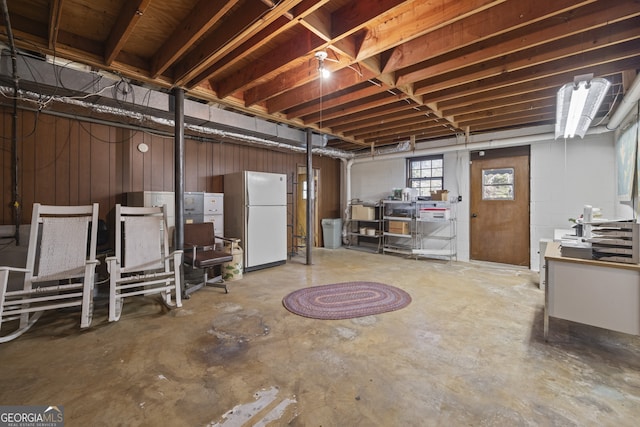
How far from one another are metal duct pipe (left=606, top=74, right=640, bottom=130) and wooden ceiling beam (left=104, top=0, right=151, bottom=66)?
4.19m

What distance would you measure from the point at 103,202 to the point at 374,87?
400 centimetres

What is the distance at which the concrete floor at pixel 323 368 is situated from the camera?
1.53 m

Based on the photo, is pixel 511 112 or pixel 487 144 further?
pixel 487 144

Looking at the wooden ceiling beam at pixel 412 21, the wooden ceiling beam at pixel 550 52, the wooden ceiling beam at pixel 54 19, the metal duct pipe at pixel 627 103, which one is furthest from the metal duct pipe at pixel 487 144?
the wooden ceiling beam at pixel 54 19

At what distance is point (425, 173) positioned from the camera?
6.18 metres

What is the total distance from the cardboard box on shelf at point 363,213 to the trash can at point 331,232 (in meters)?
0.53

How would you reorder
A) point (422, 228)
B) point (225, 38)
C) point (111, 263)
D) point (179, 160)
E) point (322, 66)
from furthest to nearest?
1. point (422, 228)
2. point (179, 160)
3. point (322, 66)
4. point (111, 263)
5. point (225, 38)

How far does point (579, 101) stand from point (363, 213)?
437 centimetres

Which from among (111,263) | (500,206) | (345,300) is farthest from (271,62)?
(500,206)

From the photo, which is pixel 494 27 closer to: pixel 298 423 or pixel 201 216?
pixel 298 423

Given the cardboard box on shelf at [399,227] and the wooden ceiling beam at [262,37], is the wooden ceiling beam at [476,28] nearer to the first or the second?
the wooden ceiling beam at [262,37]

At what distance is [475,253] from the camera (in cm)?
550

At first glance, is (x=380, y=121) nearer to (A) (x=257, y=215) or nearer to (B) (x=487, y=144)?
(B) (x=487, y=144)

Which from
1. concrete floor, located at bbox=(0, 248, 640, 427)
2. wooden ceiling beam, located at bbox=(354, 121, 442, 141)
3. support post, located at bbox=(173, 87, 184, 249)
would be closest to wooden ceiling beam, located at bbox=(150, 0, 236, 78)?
support post, located at bbox=(173, 87, 184, 249)
